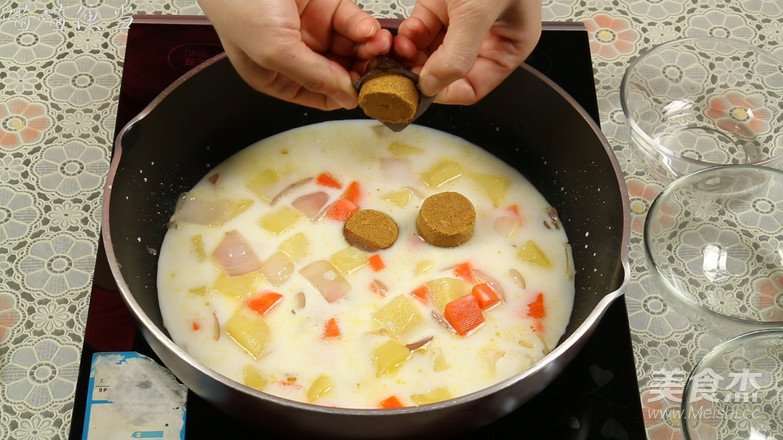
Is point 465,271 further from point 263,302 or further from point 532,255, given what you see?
point 263,302

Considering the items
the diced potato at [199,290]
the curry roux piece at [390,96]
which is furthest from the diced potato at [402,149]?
the diced potato at [199,290]

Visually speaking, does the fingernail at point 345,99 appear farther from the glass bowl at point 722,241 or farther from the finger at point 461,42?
the glass bowl at point 722,241

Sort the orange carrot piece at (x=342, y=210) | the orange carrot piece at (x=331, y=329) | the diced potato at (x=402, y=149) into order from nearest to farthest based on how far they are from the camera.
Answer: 1. the orange carrot piece at (x=331, y=329)
2. the orange carrot piece at (x=342, y=210)
3. the diced potato at (x=402, y=149)

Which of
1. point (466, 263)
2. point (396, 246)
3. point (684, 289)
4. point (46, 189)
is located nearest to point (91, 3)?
point (46, 189)

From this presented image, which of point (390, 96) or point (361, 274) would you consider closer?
point (390, 96)

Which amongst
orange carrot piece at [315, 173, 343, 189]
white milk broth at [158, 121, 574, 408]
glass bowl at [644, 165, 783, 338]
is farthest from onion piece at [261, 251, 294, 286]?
glass bowl at [644, 165, 783, 338]

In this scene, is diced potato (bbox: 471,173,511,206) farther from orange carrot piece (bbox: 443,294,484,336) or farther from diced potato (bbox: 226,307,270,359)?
diced potato (bbox: 226,307,270,359)

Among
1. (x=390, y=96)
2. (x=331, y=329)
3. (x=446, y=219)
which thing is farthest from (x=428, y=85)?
(x=331, y=329)
